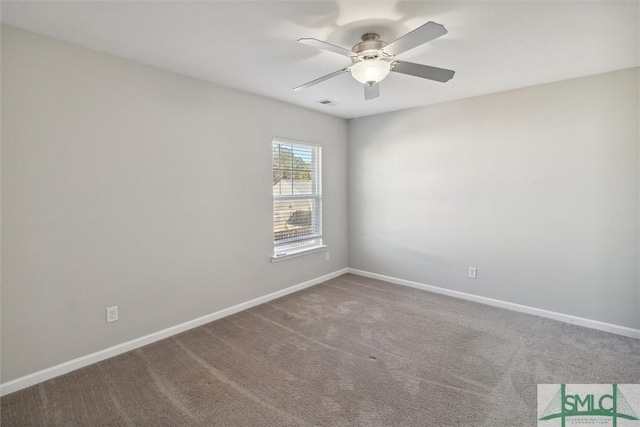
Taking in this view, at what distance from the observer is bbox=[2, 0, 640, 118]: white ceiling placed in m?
1.81

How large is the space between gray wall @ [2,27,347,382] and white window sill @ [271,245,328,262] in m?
0.20

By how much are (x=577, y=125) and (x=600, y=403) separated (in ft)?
7.93

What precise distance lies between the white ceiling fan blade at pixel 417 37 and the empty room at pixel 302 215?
30mm

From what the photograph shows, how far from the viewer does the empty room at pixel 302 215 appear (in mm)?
1942

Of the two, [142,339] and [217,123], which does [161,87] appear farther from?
[142,339]

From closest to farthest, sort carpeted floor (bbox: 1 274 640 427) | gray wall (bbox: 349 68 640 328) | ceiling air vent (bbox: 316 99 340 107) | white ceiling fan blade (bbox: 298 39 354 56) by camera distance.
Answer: white ceiling fan blade (bbox: 298 39 354 56) → carpeted floor (bbox: 1 274 640 427) → gray wall (bbox: 349 68 640 328) → ceiling air vent (bbox: 316 99 340 107)

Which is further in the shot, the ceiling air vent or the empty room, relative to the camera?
the ceiling air vent

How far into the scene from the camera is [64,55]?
2207 millimetres

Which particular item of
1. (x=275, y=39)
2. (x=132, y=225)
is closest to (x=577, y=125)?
(x=275, y=39)

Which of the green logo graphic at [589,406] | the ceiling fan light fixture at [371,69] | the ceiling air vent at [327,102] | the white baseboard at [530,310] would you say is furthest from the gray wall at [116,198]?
the green logo graphic at [589,406]

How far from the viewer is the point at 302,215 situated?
4227mm

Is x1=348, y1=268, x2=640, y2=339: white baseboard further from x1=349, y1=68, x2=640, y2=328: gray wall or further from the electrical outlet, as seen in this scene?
the electrical outlet

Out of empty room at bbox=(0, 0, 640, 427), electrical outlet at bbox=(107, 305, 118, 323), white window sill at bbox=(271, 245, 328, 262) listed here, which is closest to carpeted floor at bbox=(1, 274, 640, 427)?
empty room at bbox=(0, 0, 640, 427)

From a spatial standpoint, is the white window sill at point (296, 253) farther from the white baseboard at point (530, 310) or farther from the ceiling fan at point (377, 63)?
the ceiling fan at point (377, 63)
